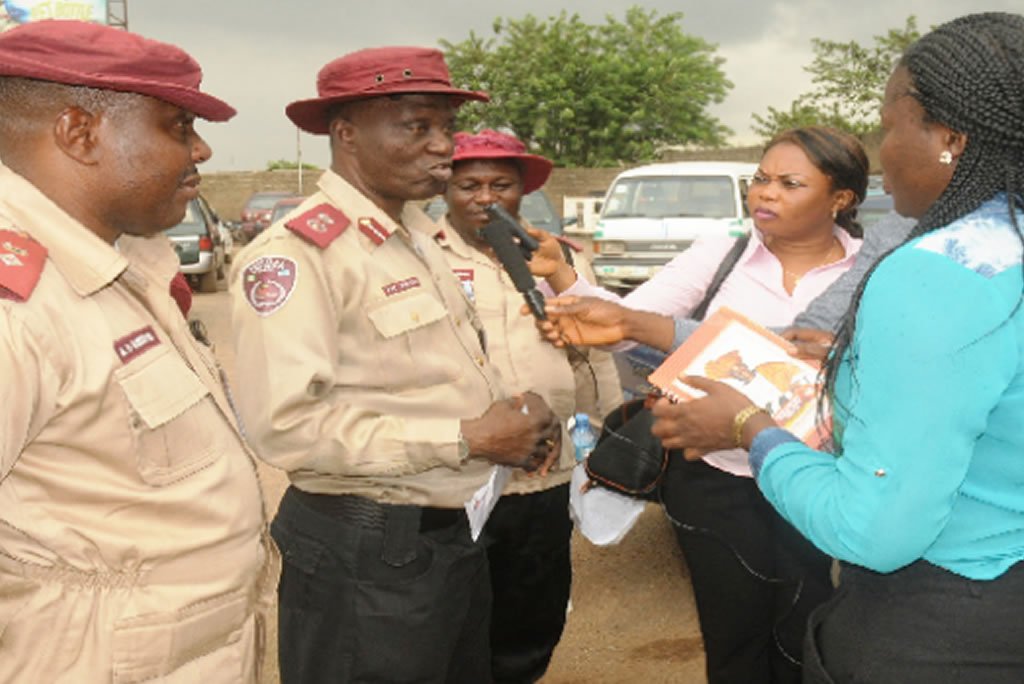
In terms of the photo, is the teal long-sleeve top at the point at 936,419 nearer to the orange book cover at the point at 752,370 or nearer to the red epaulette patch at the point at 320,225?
the orange book cover at the point at 752,370

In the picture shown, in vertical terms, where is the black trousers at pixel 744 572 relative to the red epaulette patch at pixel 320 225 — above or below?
below

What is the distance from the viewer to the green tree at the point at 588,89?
35.9 m

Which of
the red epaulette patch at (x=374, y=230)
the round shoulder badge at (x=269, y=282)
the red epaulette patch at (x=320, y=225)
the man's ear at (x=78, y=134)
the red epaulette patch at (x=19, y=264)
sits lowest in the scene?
the round shoulder badge at (x=269, y=282)

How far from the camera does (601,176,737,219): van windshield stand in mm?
10977

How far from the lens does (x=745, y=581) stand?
110 inches

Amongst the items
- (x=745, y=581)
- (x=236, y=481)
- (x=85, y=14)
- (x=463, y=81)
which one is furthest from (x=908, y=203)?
(x=463, y=81)

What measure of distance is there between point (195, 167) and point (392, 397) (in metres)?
0.67

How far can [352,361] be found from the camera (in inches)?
86.5

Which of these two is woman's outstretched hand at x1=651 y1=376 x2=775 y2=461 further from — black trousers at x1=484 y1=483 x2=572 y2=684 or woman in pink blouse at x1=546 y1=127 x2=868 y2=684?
black trousers at x1=484 y1=483 x2=572 y2=684

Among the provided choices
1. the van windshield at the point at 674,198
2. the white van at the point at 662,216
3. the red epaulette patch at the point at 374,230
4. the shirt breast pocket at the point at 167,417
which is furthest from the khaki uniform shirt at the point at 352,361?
the van windshield at the point at 674,198

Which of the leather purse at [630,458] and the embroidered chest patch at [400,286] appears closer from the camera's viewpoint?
the embroidered chest patch at [400,286]

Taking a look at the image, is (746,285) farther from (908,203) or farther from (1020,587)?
(1020,587)

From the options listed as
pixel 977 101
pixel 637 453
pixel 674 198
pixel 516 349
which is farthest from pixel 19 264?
pixel 674 198

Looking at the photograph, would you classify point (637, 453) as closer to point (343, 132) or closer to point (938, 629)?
point (343, 132)
